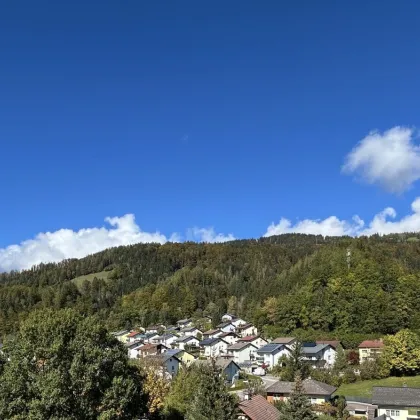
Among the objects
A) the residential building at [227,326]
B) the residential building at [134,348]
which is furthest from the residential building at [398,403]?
the residential building at [227,326]

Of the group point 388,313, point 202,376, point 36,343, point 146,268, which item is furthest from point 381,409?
point 146,268

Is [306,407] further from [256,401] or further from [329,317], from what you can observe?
[329,317]

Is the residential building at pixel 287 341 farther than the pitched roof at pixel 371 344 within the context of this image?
Yes

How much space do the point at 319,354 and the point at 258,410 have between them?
142 feet

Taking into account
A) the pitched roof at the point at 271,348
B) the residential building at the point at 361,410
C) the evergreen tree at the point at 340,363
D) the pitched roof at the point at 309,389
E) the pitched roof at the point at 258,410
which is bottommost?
the residential building at the point at 361,410

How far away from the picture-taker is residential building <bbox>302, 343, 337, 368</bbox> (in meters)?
71.2

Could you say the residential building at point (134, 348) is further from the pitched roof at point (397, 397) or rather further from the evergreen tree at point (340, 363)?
the pitched roof at point (397, 397)

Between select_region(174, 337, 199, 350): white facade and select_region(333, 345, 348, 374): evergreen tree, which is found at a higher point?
select_region(174, 337, 199, 350): white facade

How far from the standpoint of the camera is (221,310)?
445ft

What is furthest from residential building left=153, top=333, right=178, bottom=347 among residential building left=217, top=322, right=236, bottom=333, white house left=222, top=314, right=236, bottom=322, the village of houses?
white house left=222, top=314, right=236, bottom=322

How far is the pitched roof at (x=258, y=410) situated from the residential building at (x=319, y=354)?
37.2 metres

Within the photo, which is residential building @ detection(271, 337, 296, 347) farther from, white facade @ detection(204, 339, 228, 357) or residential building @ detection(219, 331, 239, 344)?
residential building @ detection(219, 331, 239, 344)

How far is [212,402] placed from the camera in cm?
2603

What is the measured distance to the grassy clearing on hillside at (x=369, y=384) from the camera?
179 feet
